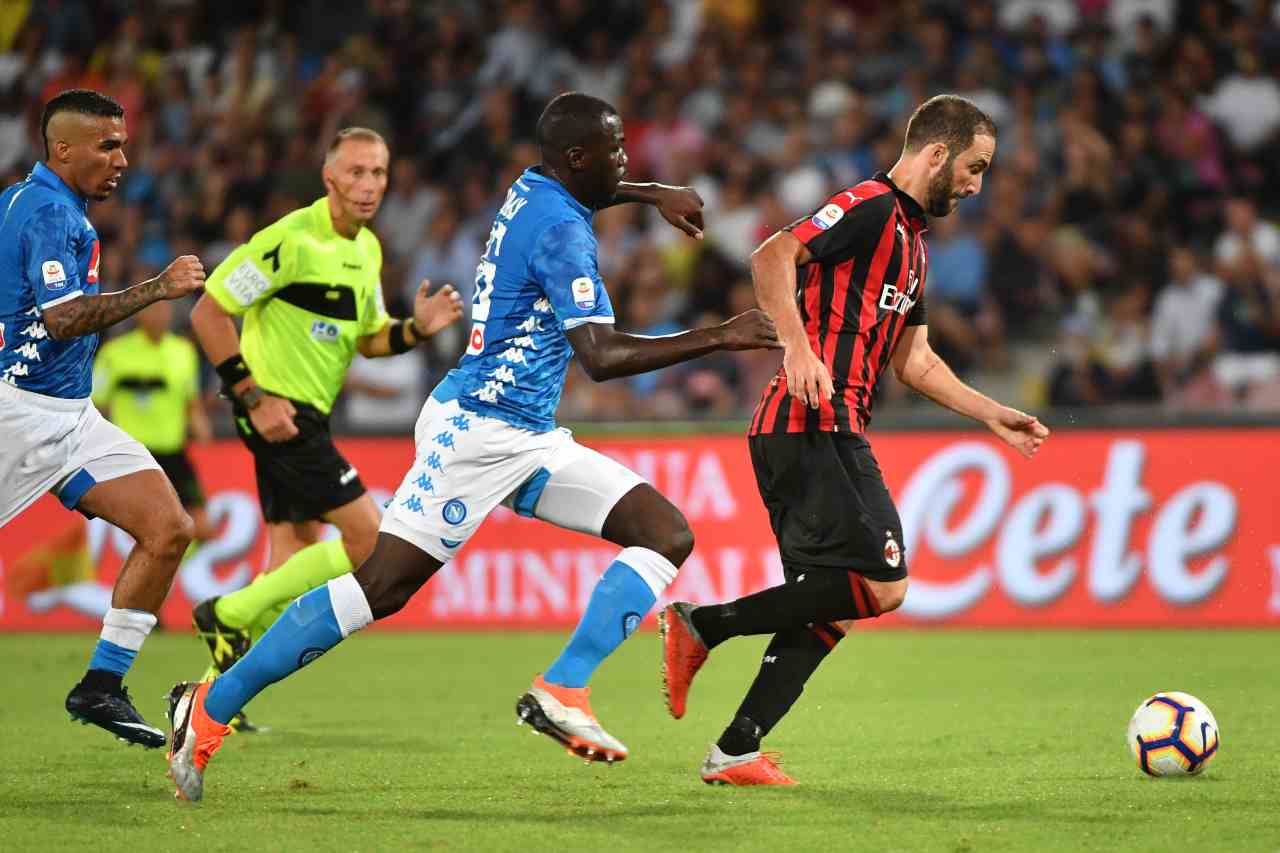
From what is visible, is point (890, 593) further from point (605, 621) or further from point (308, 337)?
point (308, 337)

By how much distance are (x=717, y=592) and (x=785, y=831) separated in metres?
7.81

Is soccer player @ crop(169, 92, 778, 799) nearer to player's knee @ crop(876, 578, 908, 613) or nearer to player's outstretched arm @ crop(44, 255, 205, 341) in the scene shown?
player's knee @ crop(876, 578, 908, 613)

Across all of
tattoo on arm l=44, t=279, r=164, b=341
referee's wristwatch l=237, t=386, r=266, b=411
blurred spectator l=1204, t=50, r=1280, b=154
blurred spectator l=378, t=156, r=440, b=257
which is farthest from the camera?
blurred spectator l=378, t=156, r=440, b=257

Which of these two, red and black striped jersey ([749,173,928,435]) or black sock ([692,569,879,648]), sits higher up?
red and black striped jersey ([749,173,928,435])

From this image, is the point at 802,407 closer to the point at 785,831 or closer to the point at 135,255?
the point at 785,831

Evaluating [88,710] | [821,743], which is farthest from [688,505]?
[88,710]

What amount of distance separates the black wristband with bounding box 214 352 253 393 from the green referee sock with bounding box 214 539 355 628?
823 mm

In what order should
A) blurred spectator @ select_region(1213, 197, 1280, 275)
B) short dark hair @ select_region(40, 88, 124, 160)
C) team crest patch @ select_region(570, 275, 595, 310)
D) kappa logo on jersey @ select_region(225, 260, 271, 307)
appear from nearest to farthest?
team crest patch @ select_region(570, 275, 595, 310) → short dark hair @ select_region(40, 88, 124, 160) → kappa logo on jersey @ select_region(225, 260, 271, 307) → blurred spectator @ select_region(1213, 197, 1280, 275)

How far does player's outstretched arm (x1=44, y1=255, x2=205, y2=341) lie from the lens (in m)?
6.45

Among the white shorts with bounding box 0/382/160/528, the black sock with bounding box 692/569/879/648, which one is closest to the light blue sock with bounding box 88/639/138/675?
the white shorts with bounding box 0/382/160/528

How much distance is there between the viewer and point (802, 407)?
6.51m

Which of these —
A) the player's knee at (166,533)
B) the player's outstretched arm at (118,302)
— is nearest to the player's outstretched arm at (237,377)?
the player's knee at (166,533)

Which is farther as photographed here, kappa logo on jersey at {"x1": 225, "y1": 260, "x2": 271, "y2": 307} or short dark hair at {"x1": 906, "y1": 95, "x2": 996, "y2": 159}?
kappa logo on jersey at {"x1": 225, "y1": 260, "x2": 271, "y2": 307}

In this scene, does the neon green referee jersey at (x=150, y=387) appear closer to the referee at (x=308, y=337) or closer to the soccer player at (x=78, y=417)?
the referee at (x=308, y=337)
